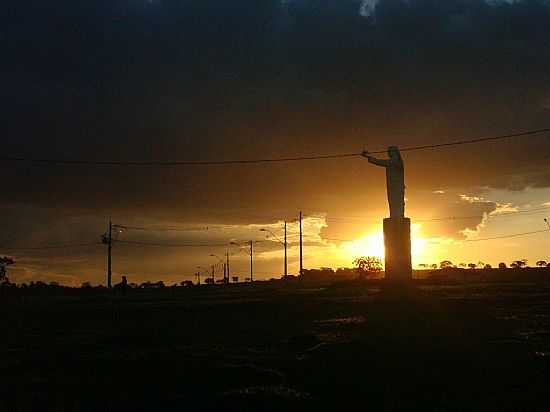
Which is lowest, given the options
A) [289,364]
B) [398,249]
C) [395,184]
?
[289,364]

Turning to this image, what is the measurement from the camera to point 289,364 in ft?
70.6

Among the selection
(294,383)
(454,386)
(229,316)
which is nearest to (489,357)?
(454,386)

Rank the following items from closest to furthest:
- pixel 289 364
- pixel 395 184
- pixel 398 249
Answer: pixel 289 364 < pixel 398 249 < pixel 395 184

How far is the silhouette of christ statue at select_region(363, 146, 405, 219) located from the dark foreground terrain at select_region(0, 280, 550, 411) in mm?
19270

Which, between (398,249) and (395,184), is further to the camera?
(395,184)

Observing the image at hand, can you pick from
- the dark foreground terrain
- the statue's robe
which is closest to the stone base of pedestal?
the statue's robe

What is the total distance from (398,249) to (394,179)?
264 inches

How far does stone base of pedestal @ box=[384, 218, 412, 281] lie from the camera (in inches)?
2116

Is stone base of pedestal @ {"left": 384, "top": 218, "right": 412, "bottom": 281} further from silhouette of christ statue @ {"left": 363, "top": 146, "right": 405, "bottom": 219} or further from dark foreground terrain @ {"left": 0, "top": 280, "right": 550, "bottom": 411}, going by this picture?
dark foreground terrain @ {"left": 0, "top": 280, "right": 550, "bottom": 411}

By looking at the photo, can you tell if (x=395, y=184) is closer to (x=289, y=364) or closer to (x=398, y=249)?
(x=398, y=249)

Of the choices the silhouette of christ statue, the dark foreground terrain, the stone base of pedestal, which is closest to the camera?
the dark foreground terrain

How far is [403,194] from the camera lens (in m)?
57.9

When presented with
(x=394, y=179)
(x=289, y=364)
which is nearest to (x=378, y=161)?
(x=394, y=179)

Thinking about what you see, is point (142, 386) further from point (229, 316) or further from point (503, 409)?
point (229, 316)
